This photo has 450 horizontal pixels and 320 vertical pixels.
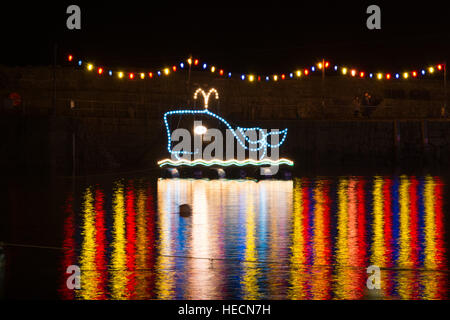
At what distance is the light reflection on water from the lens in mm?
11930

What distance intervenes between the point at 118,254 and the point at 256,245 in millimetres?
2861

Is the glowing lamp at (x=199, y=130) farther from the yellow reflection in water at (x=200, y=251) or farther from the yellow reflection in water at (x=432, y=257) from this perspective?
the yellow reflection in water at (x=432, y=257)

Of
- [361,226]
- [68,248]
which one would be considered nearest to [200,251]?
[68,248]

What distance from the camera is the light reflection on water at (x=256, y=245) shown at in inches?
470

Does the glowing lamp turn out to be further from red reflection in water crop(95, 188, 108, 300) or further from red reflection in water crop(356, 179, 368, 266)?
red reflection in water crop(95, 188, 108, 300)

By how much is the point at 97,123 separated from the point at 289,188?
19.8 m

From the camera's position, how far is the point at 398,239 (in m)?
16.8

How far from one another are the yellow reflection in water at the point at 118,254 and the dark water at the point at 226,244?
0.03m

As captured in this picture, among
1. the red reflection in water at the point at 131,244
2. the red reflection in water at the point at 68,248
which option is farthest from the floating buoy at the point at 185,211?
the red reflection in water at the point at 68,248

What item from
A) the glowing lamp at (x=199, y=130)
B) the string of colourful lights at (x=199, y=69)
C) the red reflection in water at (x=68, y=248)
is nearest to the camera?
the red reflection in water at (x=68, y=248)
